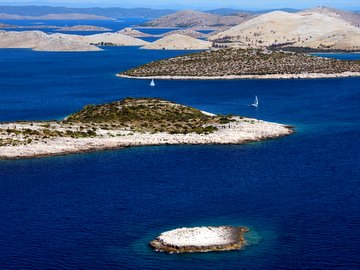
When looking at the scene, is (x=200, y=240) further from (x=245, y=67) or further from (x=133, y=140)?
(x=245, y=67)

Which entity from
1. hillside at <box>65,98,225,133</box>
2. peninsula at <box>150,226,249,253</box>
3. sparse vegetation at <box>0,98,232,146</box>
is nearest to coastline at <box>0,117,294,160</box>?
sparse vegetation at <box>0,98,232,146</box>

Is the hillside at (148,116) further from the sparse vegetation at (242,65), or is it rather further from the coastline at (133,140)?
the sparse vegetation at (242,65)

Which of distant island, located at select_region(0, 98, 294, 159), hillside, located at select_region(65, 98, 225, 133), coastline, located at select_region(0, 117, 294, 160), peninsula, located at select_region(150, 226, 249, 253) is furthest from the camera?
hillside, located at select_region(65, 98, 225, 133)

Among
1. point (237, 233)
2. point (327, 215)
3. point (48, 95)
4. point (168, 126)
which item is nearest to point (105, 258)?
point (237, 233)

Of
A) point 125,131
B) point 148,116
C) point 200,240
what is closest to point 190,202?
point 200,240

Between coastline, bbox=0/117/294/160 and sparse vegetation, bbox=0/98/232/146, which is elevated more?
sparse vegetation, bbox=0/98/232/146

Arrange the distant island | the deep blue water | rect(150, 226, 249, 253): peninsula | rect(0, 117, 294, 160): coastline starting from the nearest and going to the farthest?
the deep blue water < rect(150, 226, 249, 253): peninsula < rect(0, 117, 294, 160): coastline < the distant island

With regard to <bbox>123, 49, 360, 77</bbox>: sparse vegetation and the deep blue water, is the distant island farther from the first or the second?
<bbox>123, 49, 360, 77</bbox>: sparse vegetation
